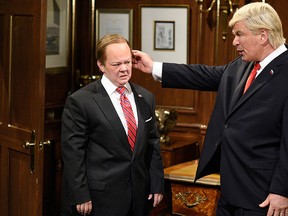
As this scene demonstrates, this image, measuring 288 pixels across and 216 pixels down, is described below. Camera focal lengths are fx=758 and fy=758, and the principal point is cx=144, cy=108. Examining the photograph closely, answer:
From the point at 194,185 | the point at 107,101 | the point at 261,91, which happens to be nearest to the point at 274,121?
the point at 261,91

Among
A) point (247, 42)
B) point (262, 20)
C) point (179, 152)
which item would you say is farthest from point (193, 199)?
point (262, 20)

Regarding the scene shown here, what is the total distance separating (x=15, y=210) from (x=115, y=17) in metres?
1.95

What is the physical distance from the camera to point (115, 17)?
6.16 meters

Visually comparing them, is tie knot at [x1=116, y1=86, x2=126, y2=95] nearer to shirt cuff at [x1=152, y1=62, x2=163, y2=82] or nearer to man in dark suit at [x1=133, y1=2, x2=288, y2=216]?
shirt cuff at [x1=152, y1=62, x2=163, y2=82]

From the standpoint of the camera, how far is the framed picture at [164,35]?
5965 millimetres

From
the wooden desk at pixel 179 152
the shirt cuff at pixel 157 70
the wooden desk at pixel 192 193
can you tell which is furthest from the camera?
the wooden desk at pixel 179 152

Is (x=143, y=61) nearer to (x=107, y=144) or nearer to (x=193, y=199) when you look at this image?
(x=107, y=144)

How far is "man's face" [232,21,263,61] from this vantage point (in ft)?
12.3

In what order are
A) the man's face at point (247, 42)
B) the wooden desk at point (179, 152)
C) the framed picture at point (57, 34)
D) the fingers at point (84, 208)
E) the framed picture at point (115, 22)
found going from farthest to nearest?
the framed picture at point (115, 22), the framed picture at point (57, 34), the wooden desk at point (179, 152), the fingers at point (84, 208), the man's face at point (247, 42)

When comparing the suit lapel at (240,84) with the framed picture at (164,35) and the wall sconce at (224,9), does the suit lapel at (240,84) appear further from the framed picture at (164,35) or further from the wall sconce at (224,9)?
the framed picture at (164,35)

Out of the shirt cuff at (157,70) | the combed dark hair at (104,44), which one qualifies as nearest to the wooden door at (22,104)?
the combed dark hair at (104,44)

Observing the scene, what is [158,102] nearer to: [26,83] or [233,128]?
[26,83]

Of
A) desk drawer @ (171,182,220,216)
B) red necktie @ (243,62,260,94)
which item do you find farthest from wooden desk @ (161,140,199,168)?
red necktie @ (243,62,260,94)

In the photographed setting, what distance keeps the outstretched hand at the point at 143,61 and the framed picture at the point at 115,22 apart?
1.65m
